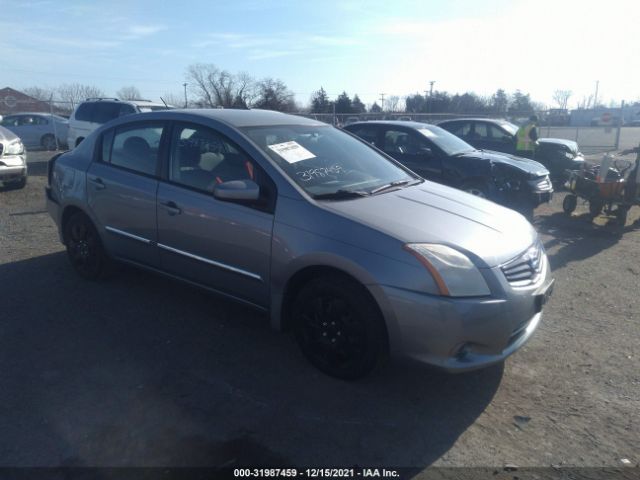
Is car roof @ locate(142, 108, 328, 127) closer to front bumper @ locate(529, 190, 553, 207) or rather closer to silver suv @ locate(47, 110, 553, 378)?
silver suv @ locate(47, 110, 553, 378)

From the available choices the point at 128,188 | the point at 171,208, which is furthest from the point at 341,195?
the point at 128,188

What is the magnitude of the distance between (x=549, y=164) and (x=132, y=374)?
1248 centimetres

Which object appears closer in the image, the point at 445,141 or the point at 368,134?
the point at 445,141

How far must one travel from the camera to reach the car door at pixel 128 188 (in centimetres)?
455

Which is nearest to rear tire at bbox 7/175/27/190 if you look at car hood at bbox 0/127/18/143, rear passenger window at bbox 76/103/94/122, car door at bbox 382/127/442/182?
car hood at bbox 0/127/18/143

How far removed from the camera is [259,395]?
3.46m

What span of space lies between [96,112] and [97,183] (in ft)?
34.8

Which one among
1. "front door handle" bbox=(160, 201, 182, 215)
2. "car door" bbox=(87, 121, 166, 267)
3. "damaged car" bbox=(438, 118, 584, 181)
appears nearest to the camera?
"front door handle" bbox=(160, 201, 182, 215)

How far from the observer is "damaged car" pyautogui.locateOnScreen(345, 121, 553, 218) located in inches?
346

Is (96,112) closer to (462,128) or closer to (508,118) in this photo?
(462,128)

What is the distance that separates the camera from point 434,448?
117 inches

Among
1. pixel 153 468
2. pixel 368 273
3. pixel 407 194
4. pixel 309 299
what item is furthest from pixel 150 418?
pixel 407 194

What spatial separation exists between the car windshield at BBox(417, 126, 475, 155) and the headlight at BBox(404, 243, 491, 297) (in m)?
6.11

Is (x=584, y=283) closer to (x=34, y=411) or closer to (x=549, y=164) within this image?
(x=34, y=411)
